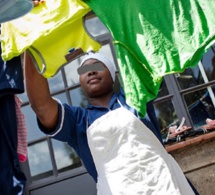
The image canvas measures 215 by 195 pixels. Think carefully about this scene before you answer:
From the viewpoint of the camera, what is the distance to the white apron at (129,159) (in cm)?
131

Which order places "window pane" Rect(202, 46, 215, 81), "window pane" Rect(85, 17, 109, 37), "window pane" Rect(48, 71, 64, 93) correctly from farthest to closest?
"window pane" Rect(85, 17, 109, 37), "window pane" Rect(48, 71, 64, 93), "window pane" Rect(202, 46, 215, 81)

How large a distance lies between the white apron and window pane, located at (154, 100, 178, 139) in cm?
117

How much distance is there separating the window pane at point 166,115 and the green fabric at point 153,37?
1400 millimetres

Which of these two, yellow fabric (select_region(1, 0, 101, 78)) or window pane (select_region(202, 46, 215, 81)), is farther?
window pane (select_region(202, 46, 215, 81))

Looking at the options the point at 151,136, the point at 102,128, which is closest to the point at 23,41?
the point at 102,128

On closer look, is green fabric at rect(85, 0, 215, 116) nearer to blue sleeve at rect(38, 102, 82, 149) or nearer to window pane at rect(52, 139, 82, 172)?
blue sleeve at rect(38, 102, 82, 149)

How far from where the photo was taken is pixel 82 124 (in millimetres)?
1523

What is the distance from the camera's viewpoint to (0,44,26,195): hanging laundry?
1261 mm

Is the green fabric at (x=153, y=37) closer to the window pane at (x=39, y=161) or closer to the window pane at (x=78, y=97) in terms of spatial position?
the window pane at (x=78, y=97)

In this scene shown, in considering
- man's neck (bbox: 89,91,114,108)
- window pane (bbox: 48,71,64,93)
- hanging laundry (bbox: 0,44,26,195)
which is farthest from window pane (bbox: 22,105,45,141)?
hanging laundry (bbox: 0,44,26,195)

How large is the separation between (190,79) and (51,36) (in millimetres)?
→ 1706

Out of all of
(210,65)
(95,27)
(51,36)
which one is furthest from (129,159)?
(95,27)

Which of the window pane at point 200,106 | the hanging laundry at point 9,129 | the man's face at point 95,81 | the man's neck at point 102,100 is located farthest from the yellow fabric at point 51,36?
the window pane at point 200,106

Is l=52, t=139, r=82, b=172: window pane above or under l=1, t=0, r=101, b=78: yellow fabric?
under
